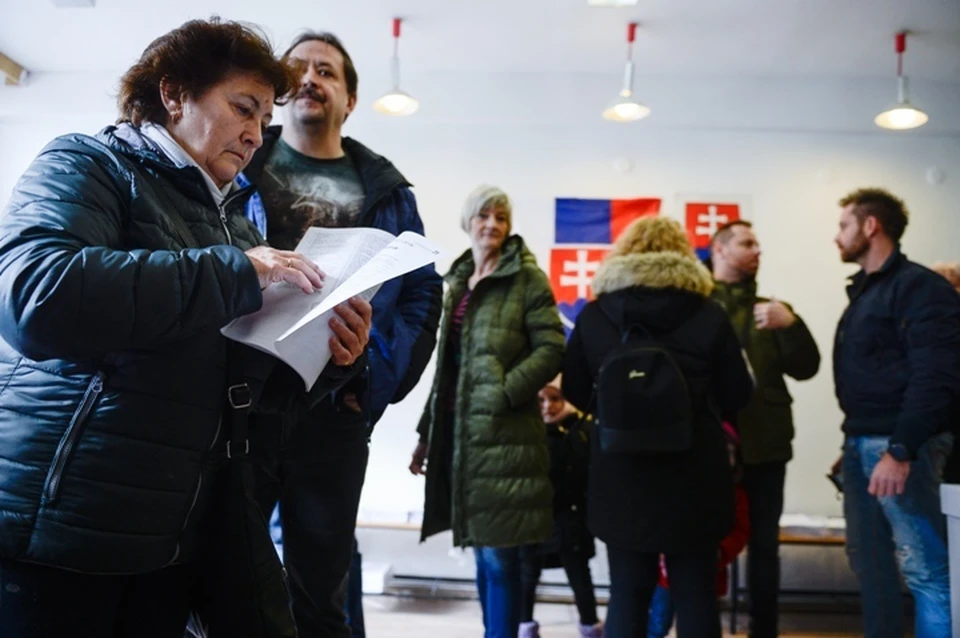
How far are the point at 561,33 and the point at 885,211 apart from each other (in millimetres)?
2305

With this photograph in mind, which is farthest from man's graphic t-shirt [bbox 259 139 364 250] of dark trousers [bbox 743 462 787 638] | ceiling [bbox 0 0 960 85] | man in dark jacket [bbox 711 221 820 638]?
ceiling [bbox 0 0 960 85]

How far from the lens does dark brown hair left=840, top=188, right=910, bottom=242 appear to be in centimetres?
260

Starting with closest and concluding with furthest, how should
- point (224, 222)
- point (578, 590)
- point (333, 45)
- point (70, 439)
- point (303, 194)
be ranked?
point (70, 439) → point (224, 222) → point (303, 194) → point (333, 45) → point (578, 590)

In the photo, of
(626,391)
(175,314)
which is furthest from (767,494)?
(175,314)

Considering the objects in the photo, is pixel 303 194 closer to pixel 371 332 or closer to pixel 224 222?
pixel 371 332

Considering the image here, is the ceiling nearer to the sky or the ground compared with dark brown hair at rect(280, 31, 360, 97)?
nearer to the sky

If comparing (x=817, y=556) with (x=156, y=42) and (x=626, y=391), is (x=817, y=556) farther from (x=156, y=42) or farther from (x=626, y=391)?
(x=156, y=42)

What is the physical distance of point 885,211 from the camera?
8.55 ft

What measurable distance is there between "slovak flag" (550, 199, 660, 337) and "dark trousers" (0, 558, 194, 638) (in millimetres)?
3786

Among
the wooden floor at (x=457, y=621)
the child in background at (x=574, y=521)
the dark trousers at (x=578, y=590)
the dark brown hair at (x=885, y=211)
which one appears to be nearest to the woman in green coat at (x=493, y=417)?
the dark trousers at (x=578, y=590)

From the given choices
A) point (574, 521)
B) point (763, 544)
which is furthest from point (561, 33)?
point (763, 544)

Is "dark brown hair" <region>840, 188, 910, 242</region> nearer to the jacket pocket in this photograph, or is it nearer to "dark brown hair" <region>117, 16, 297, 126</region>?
"dark brown hair" <region>117, 16, 297, 126</region>

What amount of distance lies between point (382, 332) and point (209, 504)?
2.45 ft

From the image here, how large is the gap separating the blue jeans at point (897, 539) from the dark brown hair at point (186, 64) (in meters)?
A: 2.17
